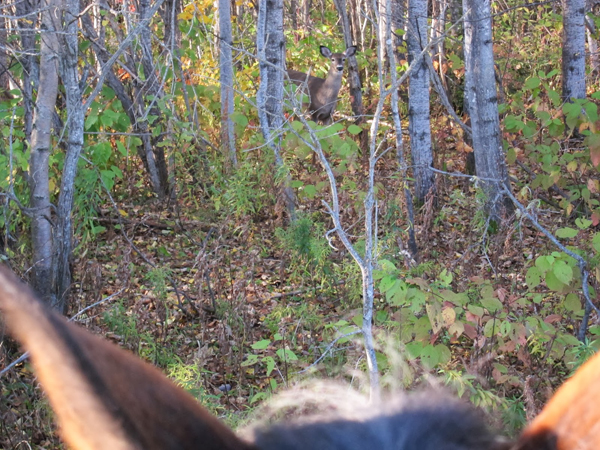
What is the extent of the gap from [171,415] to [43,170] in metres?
4.68

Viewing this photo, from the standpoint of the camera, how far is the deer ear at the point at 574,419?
2.55 ft

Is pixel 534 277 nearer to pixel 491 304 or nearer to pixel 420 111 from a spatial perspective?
pixel 491 304

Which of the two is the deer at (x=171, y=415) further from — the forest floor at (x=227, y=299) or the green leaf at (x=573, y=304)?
the green leaf at (x=573, y=304)

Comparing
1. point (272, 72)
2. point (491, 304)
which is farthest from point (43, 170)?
point (491, 304)

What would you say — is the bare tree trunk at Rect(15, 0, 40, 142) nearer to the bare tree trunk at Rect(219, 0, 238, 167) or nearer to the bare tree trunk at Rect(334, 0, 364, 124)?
the bare tree trunk at Rect(219, 0, 238, 167)

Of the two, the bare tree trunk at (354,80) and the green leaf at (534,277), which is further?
the bare tree trunk at (354,80)

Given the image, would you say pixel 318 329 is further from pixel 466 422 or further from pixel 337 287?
pixel 466 422

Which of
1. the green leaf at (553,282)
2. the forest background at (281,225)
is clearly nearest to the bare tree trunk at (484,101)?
the forest background at (281,225)

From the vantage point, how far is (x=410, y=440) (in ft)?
3.06

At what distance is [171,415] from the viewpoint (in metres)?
0.87

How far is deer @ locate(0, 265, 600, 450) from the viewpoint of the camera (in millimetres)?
736

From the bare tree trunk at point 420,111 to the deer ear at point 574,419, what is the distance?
20.4ft

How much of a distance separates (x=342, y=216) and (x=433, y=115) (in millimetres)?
3978

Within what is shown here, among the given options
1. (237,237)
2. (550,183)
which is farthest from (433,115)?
(237,237)
